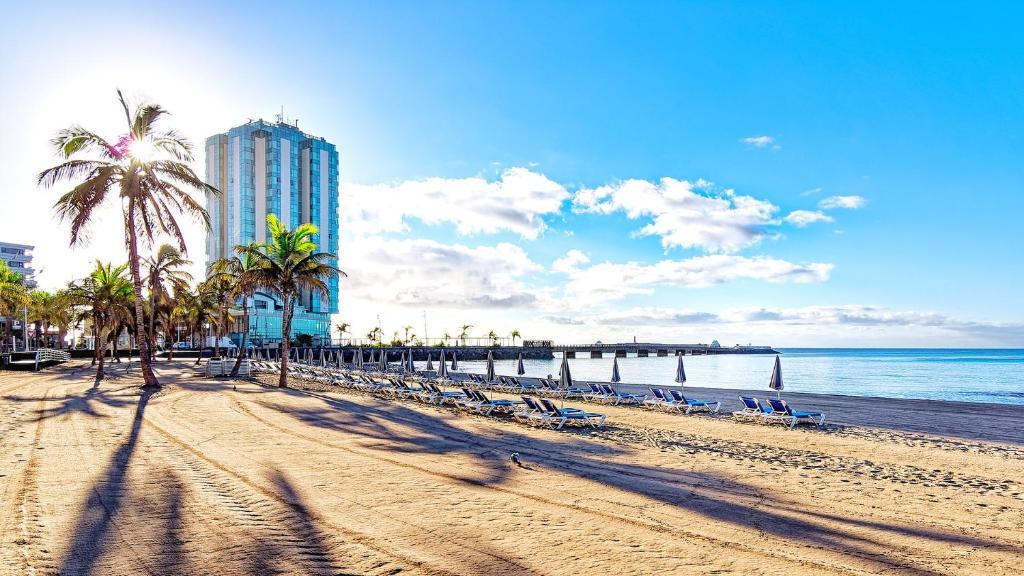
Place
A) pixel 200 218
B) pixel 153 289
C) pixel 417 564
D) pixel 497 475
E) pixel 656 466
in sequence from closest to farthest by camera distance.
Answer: pixel 417 564
pixel 497 475
pixel 656 466
pixel 200 218
pixel 153 289

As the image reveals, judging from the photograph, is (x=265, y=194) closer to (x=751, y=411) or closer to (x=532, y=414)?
(x=532, y=414)

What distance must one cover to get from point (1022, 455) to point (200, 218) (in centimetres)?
Result: 2146

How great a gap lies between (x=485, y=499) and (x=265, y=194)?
306 feet

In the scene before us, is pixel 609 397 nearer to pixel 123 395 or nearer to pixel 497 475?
pixel 497 475

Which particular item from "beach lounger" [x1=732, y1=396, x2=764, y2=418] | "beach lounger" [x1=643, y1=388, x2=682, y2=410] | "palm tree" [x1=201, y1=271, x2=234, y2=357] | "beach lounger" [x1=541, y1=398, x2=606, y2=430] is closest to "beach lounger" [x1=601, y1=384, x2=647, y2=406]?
"beach lounger" [x1=643, y1=388, x2=682, y2=410]

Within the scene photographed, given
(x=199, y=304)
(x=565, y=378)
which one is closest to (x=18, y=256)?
(x=199, y=304)

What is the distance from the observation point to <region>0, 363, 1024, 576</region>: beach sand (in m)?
5.04

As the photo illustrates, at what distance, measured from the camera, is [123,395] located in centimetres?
1784

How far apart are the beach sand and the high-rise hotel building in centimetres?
8141

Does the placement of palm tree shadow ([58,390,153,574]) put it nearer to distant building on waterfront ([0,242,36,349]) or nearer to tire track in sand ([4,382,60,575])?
tire track in sand ([4,382,60,575])

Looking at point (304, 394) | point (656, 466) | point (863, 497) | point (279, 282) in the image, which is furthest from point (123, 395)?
point (863, 497)

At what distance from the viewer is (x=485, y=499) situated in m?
6.93

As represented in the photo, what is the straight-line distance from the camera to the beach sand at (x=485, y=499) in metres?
5.04

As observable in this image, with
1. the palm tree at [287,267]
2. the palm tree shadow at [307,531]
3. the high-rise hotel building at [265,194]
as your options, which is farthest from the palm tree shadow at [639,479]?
the high-rise hotel building at [265,194]
